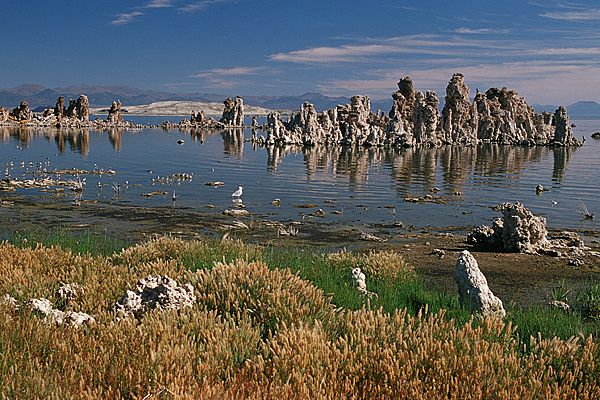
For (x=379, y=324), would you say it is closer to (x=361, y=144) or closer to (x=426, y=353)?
(x=426, y=353)

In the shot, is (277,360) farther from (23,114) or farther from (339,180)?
(23,114)

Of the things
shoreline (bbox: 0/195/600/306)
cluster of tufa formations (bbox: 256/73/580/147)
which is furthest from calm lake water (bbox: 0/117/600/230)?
cluster of tufa formations (bbox: 256/73/580/147)

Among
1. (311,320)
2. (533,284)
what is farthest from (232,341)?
(533,284)

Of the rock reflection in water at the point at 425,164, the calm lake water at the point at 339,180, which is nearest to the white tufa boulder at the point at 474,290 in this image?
the calm lake water at the point at 339,180

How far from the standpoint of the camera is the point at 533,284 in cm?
1864

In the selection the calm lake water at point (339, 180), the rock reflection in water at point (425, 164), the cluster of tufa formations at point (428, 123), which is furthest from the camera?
the cluster of tufa formations at point (428, 123)

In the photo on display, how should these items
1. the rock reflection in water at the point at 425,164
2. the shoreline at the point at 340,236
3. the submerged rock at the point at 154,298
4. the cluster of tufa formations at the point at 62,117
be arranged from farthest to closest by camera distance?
the cluster of tufa formations at the point at 62,117
the rock reflection in water at the point at 425,164
the shoreline at the point at 340,236
the submerged rock at the point at 154,298

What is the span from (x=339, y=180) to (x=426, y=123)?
2709 inches

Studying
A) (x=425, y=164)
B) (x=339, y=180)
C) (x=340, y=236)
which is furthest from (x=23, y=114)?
(x=340, y=236)

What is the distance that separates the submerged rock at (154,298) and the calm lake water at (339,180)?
24687 millimetres

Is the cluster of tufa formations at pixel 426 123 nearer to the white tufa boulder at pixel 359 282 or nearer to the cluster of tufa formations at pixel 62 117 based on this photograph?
the cluster of tufa formations at pixel 62 117

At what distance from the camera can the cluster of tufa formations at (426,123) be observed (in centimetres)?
11650

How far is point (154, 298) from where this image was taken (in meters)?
9.24

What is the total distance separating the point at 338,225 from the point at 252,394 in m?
26.4
